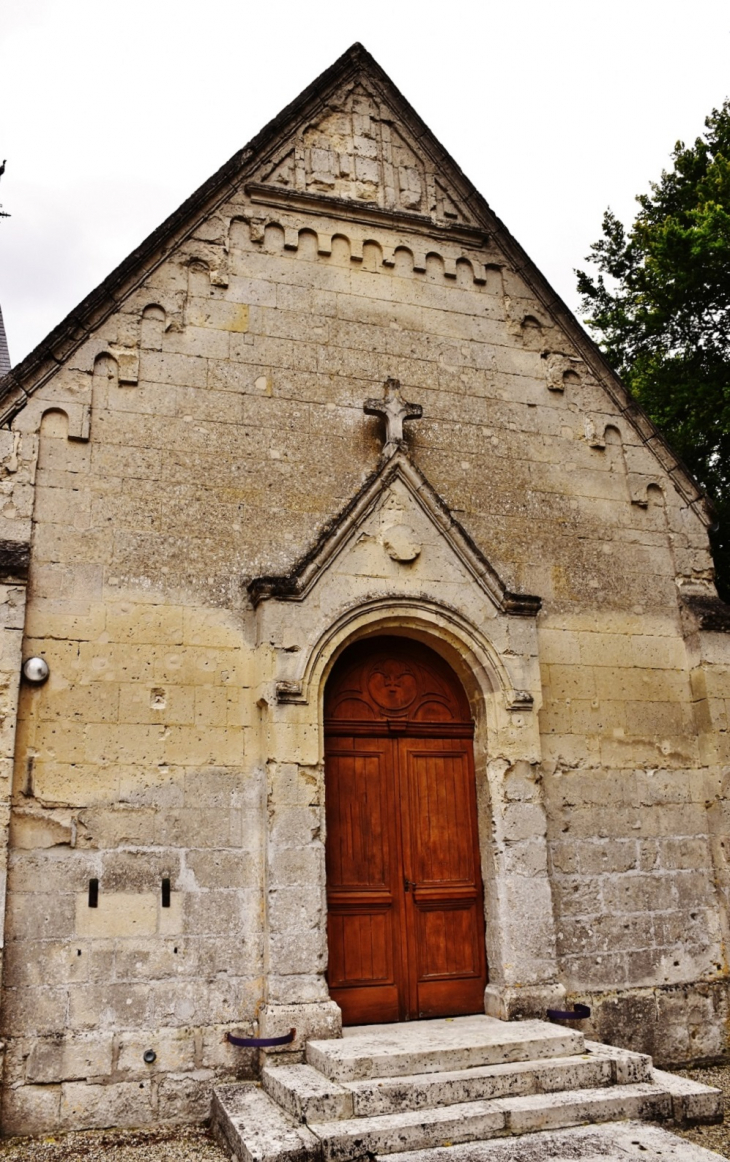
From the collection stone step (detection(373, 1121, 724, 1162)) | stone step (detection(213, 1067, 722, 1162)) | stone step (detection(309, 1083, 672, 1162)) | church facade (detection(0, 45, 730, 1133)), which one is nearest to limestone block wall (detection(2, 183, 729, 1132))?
church facade (detection(0, 45, 730, 1133))

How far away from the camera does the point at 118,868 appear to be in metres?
6.16

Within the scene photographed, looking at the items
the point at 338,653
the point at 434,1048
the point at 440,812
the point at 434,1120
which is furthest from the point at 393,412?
the point at 434,1120

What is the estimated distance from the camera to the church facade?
6145 mm

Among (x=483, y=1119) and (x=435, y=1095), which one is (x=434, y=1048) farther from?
(x=483, y=1119)

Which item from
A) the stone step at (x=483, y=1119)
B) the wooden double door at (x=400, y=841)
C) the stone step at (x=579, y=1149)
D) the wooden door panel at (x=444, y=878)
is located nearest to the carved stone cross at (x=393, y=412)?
the wooden double door at (x=400, y=841)

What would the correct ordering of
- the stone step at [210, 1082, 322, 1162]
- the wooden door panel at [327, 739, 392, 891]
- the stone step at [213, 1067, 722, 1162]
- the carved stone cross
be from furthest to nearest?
1. the carved stone cross
2. the wooden door panel at [327, 739, 392, 891]
3. the stone step at [213, 1067, 722, 1162]
4. the stone step at [210, 1082, 322, 1162]

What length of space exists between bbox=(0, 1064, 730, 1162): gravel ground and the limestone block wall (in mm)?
127

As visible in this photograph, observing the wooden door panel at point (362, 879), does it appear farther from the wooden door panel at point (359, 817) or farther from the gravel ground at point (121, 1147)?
the gravel ground at point (121, 1147)

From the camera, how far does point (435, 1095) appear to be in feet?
17.6

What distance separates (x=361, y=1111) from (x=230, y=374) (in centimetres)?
526

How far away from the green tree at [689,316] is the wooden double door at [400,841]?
6023mm

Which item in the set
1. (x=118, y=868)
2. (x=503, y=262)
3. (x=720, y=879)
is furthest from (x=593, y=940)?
(x=503, y=262)

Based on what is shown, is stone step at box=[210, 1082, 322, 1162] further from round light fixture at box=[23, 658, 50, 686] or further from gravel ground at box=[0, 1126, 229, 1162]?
round light fixture at box=[23, 658, 50, 686]

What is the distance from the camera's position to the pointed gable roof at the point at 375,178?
8.03 meters
